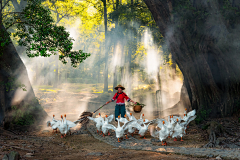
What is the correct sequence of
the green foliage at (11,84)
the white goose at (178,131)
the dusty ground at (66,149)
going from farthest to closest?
the green foliage at (11,84) → the white goose at (178,131) → the dusty ground at (66,149)

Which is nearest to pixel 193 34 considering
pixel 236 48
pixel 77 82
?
pixel 236 48

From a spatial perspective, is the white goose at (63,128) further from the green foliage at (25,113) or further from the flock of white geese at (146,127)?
the green foliage at (25,113)

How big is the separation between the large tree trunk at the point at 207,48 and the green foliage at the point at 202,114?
65mm

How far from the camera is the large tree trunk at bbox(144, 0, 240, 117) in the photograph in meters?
9.04

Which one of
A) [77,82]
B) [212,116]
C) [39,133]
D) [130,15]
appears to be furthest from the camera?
[77,82]

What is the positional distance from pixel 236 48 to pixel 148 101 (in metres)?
12.5

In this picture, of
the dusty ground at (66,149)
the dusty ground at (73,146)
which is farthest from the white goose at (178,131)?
the dusty ground at (66,149)

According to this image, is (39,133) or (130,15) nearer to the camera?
(39,133)

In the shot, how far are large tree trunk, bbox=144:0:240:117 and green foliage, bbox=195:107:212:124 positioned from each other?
65mm

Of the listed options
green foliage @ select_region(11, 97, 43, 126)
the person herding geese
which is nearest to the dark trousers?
the person herding geese

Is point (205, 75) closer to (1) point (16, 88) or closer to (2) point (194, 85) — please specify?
(2) point (194, 85)

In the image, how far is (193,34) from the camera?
392 inches

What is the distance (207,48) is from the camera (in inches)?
381

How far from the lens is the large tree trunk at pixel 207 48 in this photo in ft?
29.7
